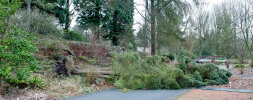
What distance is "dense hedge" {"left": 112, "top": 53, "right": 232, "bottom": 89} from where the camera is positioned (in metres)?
6.11

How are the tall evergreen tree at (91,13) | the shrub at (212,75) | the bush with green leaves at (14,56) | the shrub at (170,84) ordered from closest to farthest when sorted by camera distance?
the bush with green leaves at (14,56) < the shrub at (170,84) < the shrub at (212,75) < the tall evergreen tree at (91,13)

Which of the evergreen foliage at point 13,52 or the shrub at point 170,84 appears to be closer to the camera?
the evergreen foliage at point 13,52

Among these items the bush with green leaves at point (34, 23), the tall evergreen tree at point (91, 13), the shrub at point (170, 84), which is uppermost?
the tall evergreen tree at point (91, 13)

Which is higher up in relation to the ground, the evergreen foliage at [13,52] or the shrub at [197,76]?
the evergreen foliage at [13,52]

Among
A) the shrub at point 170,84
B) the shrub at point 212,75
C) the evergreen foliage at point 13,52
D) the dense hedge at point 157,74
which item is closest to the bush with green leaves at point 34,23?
the evergreen foliage at point 13,52

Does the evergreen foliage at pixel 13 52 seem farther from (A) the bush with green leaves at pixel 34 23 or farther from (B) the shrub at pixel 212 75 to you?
(B) the shrub at pixel 212 75

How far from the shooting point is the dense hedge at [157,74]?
6109 millimetres

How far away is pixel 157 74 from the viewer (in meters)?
6.18

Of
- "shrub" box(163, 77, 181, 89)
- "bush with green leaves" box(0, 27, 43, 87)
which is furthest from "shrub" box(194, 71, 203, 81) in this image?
"bush with green leaves" box(0, 27, 43, 87)

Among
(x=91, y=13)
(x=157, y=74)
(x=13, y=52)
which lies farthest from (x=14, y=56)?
(x=91, y=13)

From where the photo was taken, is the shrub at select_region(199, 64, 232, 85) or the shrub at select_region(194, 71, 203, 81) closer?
the shrub at select_region(194, 71, 203, 81)

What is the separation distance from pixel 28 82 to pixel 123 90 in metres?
2.86

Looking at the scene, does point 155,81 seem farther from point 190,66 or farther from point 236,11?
point 236,11

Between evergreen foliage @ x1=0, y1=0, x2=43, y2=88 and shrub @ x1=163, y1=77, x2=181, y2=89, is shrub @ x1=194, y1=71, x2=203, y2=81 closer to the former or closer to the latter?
shrub @ x1=163, y1=77, x2=181, y2=89
